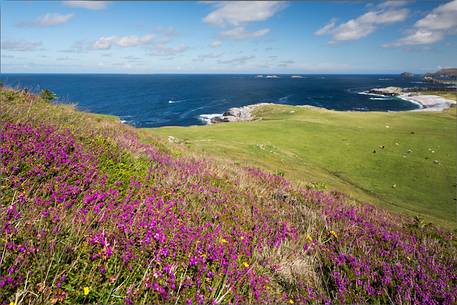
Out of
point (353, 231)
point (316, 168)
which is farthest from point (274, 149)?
point (353, 231)

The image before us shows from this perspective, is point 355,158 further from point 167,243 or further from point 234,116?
point 234,116

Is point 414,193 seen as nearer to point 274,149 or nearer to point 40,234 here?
point 274,149

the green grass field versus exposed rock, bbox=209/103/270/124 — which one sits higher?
the green grass field

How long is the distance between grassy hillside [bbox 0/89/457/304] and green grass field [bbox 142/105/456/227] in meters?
7.82

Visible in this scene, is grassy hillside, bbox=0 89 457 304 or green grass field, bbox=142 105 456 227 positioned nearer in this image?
grassy hillside, bbox=0 89 457 304

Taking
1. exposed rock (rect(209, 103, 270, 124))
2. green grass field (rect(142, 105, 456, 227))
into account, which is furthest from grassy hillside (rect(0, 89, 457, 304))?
exposed rock (rect(209, 103, 270, 124))

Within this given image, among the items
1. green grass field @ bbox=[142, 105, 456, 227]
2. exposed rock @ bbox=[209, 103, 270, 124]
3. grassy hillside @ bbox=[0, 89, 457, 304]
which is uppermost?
grassy hillside @ bbox=[0, 89, 457, 304]

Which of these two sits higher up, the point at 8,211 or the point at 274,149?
the point at 8,211

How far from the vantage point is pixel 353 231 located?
19.3 feet

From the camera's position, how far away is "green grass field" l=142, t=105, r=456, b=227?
18156mm

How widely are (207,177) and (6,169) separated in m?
4.78

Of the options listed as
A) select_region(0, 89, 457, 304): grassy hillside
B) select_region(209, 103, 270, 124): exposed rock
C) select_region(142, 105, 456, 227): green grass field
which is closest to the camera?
select_region(0, 89, 457, 304): grassy hillside

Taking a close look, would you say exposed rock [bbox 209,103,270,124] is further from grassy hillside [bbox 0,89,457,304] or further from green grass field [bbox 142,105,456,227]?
grassy hillside [bbox 0,89,457,304]

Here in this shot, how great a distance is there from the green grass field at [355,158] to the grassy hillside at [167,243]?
782 centimetres
